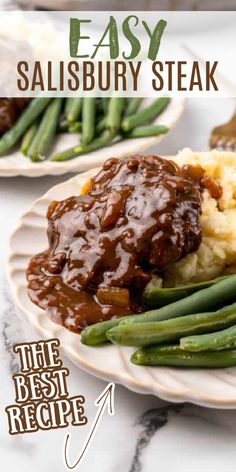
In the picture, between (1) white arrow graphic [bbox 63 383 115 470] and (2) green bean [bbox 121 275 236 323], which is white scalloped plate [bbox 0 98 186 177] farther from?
(1) white arrow graphic [bbox 63 383 115 470]

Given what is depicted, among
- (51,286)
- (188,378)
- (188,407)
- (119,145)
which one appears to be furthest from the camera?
(119,145)

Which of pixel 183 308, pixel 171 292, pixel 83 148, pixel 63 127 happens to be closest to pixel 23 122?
pixel 63 127

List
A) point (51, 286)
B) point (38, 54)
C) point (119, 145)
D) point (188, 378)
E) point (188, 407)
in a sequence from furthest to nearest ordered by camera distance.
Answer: point (38, 54) → point (119, 145) → point (51, 286) → point (188, 407) → point (188, 378)

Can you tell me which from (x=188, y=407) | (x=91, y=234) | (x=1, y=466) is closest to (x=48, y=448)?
(x=1, y=466)

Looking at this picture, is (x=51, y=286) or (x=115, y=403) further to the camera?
(x=51, y=286)

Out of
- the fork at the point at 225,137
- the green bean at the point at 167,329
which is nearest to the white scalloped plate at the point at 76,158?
the fork at the point at 225,137

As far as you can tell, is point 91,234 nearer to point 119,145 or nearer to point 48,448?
point 48,448
